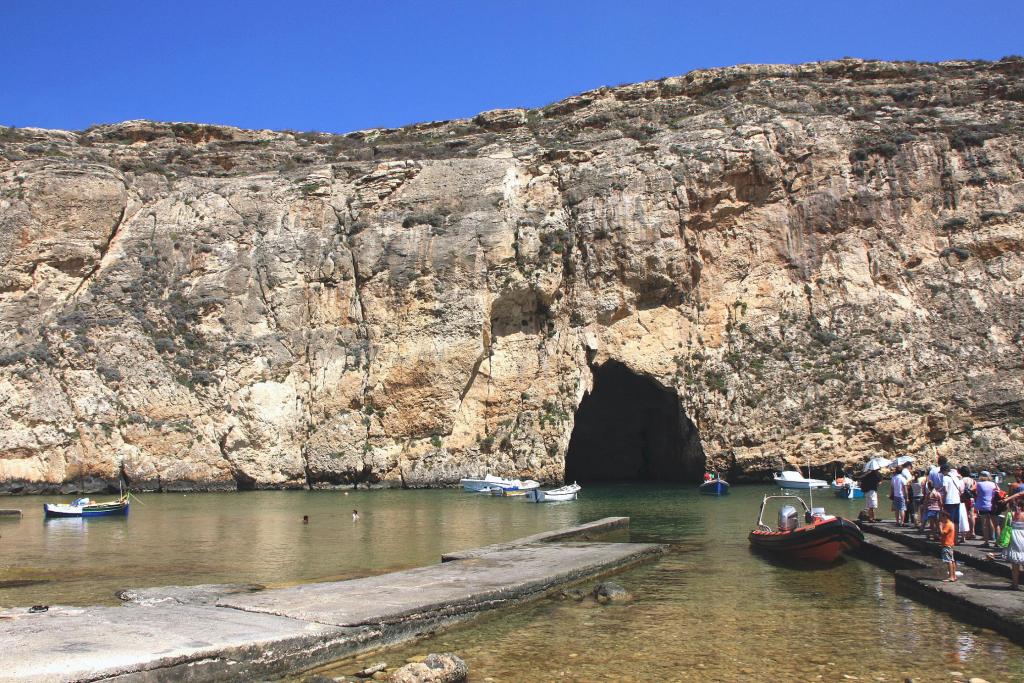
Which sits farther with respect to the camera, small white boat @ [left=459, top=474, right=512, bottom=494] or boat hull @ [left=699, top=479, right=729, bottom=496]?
small white boat @ [left=459, top=474, right=512, bottom=494]

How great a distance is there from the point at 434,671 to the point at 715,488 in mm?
27532

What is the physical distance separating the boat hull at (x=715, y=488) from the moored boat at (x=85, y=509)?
22629 mm

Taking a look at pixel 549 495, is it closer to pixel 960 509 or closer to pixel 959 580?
pixel 960 509

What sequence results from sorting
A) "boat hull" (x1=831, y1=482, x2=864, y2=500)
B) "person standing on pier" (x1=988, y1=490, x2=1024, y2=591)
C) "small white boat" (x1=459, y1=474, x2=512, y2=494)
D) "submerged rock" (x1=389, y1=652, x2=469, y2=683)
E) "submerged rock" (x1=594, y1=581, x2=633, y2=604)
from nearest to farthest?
"submerged rock" (x1=389, y1=652, x2=469, y2=683) < "person standing on pier" (x1=988, y1=490, x2=1024, y2=591) < "submerged rock" (x1=594, y1=581, x2=633, y2=604) < "boat hull" (x1=831, y1=482, x2=864, y2=500) < "small white boat" (x1=459, y1=474, x2=512, y2=494)

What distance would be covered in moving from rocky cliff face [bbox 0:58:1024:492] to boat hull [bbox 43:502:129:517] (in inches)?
424

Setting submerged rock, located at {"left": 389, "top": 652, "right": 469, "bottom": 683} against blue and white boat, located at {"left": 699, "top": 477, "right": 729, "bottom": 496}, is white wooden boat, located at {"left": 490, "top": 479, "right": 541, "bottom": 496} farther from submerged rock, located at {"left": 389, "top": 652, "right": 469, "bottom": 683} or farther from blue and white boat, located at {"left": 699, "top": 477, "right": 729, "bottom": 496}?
submerged rock, located at {"left": 389, "top": 652, "right": 469, "bottom": 683}

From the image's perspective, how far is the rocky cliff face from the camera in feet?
127

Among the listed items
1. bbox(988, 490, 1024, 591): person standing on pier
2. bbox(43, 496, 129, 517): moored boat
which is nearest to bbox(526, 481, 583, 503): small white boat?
bbox(43, 496, 129, 517): moored boat

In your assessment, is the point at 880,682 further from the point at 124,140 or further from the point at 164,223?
the point at 124,140

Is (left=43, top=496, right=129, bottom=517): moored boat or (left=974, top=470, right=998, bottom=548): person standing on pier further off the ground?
(left=974, top=470, right=998, bottom=548): person standing on pier

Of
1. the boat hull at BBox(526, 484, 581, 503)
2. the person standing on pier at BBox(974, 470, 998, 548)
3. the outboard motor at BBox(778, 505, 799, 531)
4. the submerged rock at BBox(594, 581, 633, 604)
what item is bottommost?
the boat hull at BBox(526, 484, 581, 503)

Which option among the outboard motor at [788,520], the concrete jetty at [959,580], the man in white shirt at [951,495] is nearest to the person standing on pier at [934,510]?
the concrete jetty at [959,580]

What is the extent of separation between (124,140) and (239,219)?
13.2 metres

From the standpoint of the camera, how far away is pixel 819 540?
15562mm
